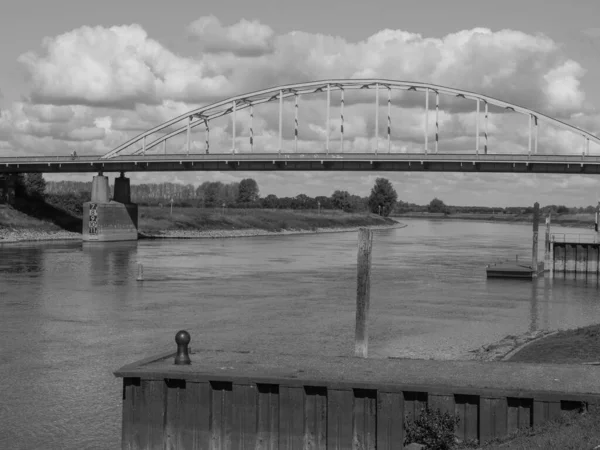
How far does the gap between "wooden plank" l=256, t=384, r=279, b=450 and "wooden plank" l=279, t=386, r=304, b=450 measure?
9 centimetres

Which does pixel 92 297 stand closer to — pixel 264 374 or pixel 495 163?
pixel 264 374

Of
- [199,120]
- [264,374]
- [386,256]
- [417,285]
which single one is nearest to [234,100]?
[199,120]

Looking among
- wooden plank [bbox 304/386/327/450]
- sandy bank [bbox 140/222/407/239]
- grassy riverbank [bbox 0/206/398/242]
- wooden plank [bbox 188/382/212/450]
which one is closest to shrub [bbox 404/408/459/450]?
wooden plank [bbox 304/386/327/450]

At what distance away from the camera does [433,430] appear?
1204cm

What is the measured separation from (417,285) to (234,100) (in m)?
56.8

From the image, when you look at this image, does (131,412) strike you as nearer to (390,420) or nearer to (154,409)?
(154,409)

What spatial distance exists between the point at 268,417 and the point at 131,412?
7.71 feet

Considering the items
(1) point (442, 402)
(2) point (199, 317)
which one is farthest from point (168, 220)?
(1) point (442, 402)

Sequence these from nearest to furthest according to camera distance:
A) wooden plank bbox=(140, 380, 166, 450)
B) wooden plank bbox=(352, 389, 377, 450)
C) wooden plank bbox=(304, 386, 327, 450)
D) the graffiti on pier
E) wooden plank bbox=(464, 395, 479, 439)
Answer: wooden plank bbox=(464, 395, 479, 439) < wooden plank bbox=(352, 389, 377, 450) < wooden plank bbox=(304, 386, 327, 450) < wooden plank bbox=(140, 380, 166, 450) < the graffiti on pier

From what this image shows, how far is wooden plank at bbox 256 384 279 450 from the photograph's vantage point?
12.9 metres

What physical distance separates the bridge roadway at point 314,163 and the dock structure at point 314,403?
73862 millimetres

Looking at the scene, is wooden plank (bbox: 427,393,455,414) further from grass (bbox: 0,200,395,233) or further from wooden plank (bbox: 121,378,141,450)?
grass (bbox: 0,200,395,233)

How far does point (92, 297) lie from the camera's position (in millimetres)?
40094

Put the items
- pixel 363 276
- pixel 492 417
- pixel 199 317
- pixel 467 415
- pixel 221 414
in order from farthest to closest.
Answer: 1. pixel 199 317
2. pixel 363 276
3. pixel 221 414
4. pixel 467 415
5. pixel 492 417
